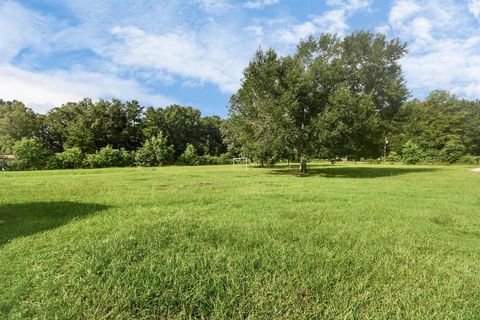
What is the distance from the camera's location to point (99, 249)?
4016 mm

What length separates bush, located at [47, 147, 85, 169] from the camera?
40325 mm

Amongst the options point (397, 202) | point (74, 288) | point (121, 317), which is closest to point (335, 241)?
point (121, 317)

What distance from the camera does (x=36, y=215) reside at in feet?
23.5

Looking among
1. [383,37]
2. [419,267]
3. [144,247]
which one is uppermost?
[383,37]

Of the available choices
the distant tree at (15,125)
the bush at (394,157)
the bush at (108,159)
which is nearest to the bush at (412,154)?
the bush at (394,157)

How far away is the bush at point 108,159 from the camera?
43.1 meters

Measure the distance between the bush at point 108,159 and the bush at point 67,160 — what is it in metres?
0.95

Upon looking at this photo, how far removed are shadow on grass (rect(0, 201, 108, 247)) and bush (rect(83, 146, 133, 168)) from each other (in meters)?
37.7

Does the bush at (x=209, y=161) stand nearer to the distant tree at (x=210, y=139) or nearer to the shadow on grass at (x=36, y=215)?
the distant tree at (x=210, y=139)

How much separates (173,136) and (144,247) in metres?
57.0

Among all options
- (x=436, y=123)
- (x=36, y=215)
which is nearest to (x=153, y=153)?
(x=36, y=215)

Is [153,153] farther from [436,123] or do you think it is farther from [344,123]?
[436,123]

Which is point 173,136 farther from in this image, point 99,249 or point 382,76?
point 99,249

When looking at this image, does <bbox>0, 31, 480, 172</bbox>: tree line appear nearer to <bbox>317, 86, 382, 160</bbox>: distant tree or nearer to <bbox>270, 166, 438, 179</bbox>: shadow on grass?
<bbox>317, 86, 382, 160</bbox>: distant tree
